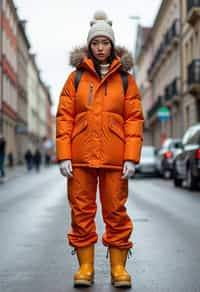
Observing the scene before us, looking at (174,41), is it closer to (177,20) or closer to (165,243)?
(177,20)

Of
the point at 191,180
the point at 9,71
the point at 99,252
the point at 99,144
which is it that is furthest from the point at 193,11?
the point at 99,144

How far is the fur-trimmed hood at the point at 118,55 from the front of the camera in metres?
5.24

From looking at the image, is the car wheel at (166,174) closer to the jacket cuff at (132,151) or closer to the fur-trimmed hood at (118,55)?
the fur-trimmed hood at (118,55)

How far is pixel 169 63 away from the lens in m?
54.6

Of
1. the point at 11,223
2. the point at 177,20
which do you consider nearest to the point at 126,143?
the point at 11,223

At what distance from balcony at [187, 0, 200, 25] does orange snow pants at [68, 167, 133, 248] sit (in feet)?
109

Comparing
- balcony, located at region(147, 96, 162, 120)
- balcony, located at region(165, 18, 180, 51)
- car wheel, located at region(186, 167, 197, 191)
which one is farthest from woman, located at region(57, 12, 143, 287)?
balcony, located at region(147, 96, 162, 120)

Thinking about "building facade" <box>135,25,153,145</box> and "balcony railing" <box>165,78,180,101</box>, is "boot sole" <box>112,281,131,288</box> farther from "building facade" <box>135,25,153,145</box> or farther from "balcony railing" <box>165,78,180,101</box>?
"building facade" <box>135,25,153,145</box>

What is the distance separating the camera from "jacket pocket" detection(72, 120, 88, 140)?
16.8 ft

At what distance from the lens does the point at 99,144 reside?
5086mm

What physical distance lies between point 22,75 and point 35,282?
75.9 meters

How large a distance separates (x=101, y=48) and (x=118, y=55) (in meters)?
0.18

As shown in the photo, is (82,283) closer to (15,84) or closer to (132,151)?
(132,151)

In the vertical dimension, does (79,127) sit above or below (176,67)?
below
